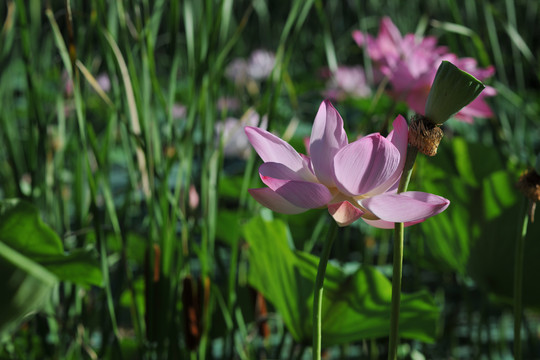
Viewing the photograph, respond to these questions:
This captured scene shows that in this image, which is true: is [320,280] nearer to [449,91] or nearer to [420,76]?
[449,91]

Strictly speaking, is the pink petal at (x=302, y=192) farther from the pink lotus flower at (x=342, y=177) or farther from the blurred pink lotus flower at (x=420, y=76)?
the blurred pink lotus flower at (x=420, y=76)

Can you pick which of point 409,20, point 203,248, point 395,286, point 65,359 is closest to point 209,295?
point 203,248

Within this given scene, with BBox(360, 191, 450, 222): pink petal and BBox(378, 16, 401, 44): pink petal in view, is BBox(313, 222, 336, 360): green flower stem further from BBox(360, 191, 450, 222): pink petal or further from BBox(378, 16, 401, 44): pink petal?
BBox(378, 16, 401, 44): pink petal

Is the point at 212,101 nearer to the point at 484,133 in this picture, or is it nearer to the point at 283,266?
the point at 283,266

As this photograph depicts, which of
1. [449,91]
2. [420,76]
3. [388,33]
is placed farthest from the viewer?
[388,33]

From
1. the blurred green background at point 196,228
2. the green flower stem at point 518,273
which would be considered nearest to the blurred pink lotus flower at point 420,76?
the blurred green background at point 196,228

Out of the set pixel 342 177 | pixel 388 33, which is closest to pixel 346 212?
pixel 342 177

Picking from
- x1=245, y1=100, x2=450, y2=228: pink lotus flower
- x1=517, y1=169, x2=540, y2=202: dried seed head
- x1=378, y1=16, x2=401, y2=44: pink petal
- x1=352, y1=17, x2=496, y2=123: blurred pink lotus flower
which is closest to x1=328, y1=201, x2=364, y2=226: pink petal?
x1=245, y1=100, x2=450, y2=228: pink lotus flower
